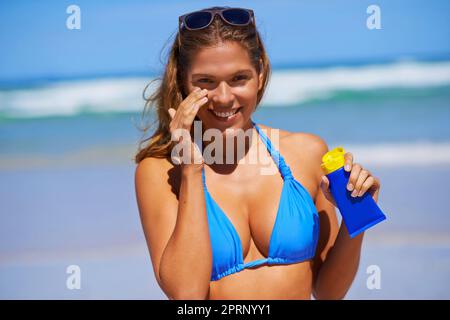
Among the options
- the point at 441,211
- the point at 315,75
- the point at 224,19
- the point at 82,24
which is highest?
the point at 82,24

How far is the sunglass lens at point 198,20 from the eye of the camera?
8.88 feet

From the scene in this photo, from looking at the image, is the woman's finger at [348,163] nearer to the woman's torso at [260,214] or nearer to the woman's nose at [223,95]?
the woman's torso at [260,214]

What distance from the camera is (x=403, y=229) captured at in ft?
Result: 17.0

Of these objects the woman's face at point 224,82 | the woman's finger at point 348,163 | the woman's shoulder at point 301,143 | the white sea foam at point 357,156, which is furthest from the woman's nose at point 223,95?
the white sea foam at point 357,156

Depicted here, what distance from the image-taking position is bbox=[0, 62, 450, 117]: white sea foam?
7.90m

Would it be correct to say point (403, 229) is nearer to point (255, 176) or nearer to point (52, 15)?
point (255, 176)

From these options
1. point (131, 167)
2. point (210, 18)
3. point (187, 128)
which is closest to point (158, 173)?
point (187, 128)

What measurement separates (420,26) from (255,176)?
5967 mm

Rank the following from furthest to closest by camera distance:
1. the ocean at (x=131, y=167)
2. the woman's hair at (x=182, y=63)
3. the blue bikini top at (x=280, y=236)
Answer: the ocean at (x=131, y=167), the woman's hair at (x=182, y=63), the blue bikini top at (x=280, y=236)

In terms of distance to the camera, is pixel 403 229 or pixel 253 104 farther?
pixel 403 229

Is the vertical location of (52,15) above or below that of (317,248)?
above

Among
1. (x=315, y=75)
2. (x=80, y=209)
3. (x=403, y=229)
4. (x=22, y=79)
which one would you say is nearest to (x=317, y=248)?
(x=403, y=229)

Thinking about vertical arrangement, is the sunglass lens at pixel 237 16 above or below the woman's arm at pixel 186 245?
above

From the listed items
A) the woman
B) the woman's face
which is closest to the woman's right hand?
the woman
